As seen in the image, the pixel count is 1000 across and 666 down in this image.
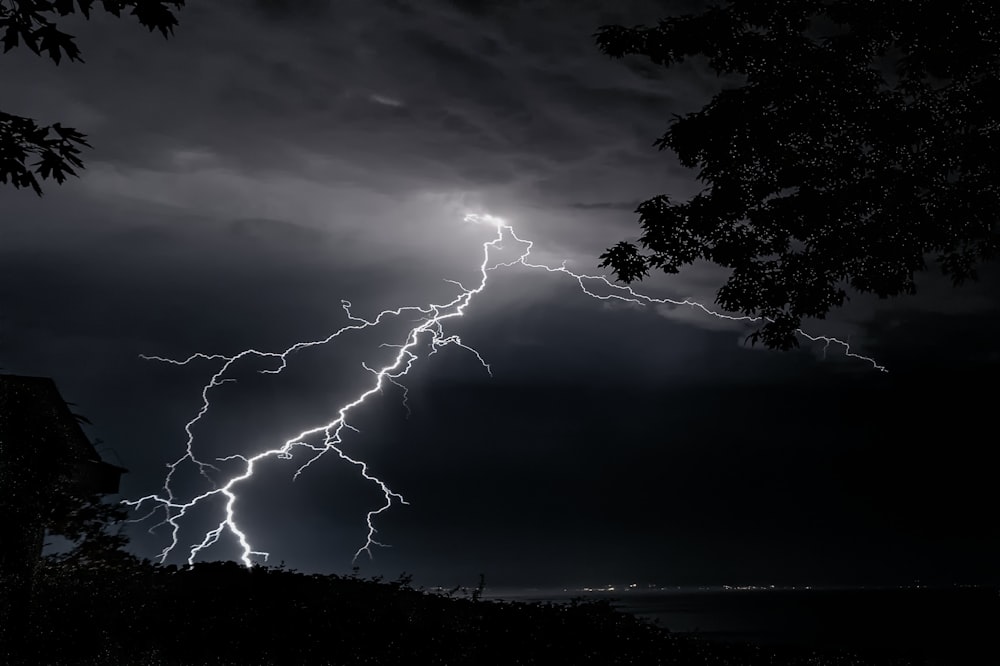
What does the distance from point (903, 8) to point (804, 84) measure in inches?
53.7

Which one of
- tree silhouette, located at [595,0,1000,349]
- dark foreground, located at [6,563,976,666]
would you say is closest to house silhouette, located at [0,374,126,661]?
dark foreground, located at [6,563,976,666]

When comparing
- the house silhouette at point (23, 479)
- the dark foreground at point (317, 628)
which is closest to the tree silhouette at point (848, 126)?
the dark foreground at point (317, 628)

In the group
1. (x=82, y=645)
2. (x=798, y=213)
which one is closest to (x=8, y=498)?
(x=82, y=645)

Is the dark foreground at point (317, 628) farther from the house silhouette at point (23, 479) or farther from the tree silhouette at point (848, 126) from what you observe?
the tree silhouette at point (848, 126)

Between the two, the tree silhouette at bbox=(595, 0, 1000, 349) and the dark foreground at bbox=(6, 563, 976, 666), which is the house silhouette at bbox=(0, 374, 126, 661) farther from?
the tree silhouette at bbox=(595, 0, 1000, 349)

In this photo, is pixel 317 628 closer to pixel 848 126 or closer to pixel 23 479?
pixel 23 479

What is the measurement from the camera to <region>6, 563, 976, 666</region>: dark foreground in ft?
35.8

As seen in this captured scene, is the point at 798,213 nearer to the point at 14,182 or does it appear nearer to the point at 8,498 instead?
the point at 14,182

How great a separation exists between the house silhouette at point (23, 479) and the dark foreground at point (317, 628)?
1.27 feet

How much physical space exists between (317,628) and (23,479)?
4.70 m

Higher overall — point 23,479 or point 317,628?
point 23,479

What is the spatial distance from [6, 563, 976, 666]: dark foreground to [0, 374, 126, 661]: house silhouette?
0.39 meters

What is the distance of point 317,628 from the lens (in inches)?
457

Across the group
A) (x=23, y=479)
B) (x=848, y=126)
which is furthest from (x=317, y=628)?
(x=848, y=126)
